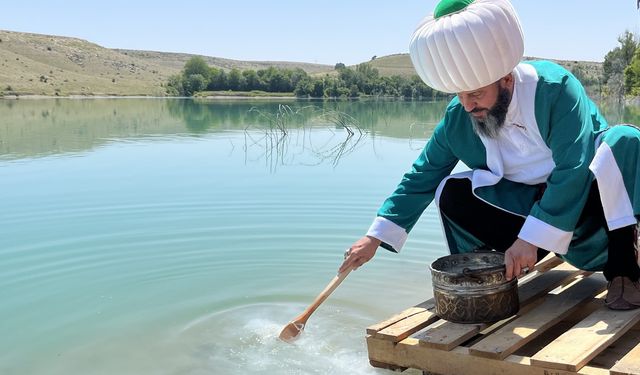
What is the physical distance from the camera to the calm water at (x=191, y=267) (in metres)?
3.40

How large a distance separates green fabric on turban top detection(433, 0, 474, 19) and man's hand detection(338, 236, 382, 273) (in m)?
0.95

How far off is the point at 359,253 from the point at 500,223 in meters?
0.58

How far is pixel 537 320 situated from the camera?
104 inches

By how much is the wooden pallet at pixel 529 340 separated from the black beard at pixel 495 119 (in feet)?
2.27

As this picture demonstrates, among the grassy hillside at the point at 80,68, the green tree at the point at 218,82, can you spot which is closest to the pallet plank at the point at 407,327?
the grassy hillside at the point at 80,68

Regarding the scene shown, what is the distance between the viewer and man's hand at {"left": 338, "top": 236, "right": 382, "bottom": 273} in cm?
293

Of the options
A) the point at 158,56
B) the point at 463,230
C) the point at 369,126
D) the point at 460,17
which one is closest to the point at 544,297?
the point at 463,230

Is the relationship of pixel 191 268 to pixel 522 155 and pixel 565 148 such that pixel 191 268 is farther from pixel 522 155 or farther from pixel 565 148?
pixel 565 148

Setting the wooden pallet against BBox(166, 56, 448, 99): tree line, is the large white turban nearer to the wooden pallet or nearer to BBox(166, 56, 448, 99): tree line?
the wooden pallet

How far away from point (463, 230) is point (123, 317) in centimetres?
195

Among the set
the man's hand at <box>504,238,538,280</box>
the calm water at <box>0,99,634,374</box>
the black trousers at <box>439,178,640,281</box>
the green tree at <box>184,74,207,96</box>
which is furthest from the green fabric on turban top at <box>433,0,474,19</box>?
the green tree at <box>184,74,207,96</box>

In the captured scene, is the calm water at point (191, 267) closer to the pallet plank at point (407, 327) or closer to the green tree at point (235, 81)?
the pallet plank at point (407, 327)

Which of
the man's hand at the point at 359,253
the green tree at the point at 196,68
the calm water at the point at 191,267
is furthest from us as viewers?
the green tree at the point at 196,68

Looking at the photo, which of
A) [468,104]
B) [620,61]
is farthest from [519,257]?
[620,61]
